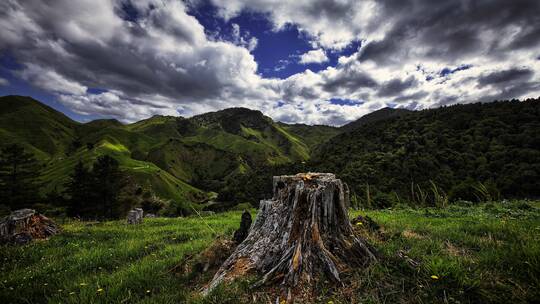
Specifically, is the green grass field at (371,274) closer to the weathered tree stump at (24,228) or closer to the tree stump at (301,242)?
the tree stump at (301,242)

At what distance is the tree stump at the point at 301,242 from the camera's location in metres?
4.27

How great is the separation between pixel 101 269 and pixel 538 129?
70.3 m

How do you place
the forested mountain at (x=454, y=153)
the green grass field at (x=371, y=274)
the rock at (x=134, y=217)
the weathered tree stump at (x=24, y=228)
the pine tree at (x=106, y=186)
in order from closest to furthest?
1. the green grass field at (x=371, y=274)
2. the weathered tree stump at (x=24, y=228)
3. the rock at (x=134, y=217)
4. the forested mountain at (x=454, y=153)
5. the pine tree at (x=106, y=186)

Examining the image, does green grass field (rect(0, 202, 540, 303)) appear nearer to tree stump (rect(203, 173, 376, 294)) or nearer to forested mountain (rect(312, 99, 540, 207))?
tree stump (rect(203, 173, 376, 294))

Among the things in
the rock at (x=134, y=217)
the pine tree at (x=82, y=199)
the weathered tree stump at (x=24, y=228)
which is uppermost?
the weathered tree stump at (x=24, y=228)

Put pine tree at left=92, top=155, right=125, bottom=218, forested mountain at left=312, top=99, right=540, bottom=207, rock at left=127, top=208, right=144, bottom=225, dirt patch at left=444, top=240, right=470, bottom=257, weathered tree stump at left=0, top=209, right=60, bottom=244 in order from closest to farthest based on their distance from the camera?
dirt patch at left=444, top=240, right=470, bottom=257 → weathered tree stump at left=0, top=209, right=60, bottom=244 → rock at left=127, top=208, right=144, bottom=225 → forested mountain at left=312, top=99, right=540, bottom=207 → pine tree at left=92, top=155, right=125, bottom=218

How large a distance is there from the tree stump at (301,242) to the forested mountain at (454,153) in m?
21.7

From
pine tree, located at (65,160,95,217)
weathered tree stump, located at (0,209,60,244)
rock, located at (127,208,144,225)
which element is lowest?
pine tree, located at (65,160,95,217)

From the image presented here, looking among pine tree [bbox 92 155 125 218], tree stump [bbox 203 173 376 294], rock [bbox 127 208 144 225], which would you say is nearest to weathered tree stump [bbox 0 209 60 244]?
rock [bbox 127 208 144 225]

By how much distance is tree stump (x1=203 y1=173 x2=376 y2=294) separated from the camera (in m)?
4.27

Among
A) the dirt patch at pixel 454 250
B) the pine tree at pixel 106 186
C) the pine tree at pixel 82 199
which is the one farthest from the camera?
the pine tree at pixel 106 186

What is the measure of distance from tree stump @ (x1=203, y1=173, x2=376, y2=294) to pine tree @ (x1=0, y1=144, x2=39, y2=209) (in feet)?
217

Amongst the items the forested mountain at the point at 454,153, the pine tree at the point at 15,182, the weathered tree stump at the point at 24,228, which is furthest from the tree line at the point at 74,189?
the forested mountain at the point at 454,153

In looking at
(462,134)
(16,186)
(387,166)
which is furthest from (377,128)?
(16,186)
